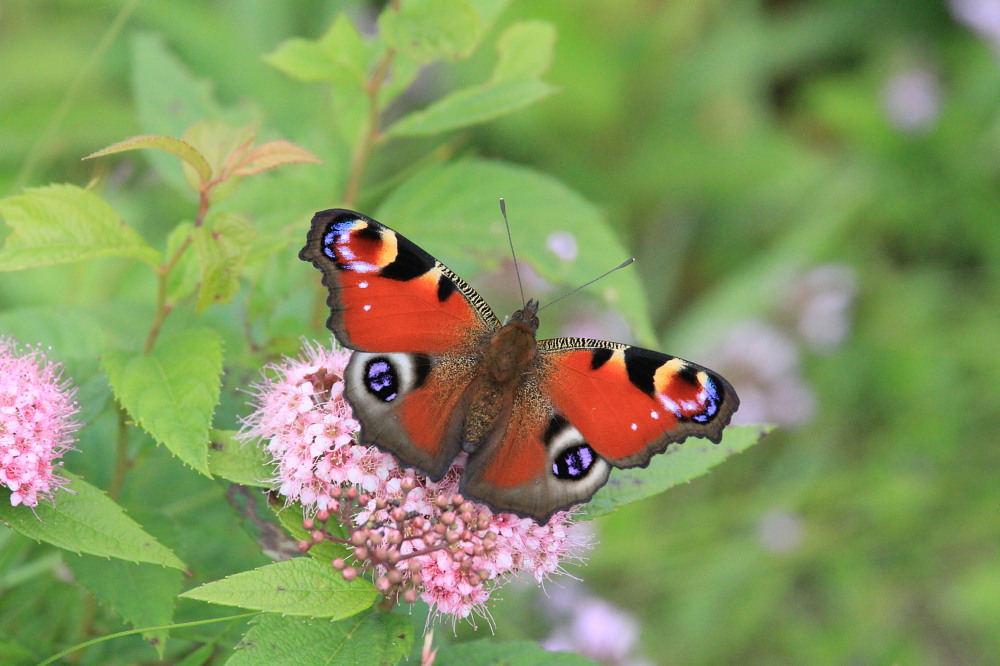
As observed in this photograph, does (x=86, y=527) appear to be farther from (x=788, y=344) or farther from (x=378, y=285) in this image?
(x=788, y=344)

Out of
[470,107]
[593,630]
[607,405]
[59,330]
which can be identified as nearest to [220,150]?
[59,330]

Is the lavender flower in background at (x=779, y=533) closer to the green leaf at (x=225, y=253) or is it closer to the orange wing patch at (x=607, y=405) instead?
the orange wing patch at (x=607, y=405)

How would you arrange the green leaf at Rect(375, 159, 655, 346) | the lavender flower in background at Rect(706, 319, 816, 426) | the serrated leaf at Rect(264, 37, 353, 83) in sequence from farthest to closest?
the lavender flower in background at Rect(706, 319, 816, 426) → the green leaf at Rect(375, 159, 655, 346) → the serrated leaf at Rect(264, 37, 353, 83)

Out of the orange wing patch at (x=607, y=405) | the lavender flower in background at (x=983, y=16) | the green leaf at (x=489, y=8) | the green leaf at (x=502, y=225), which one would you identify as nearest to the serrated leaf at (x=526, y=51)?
the green leaf at (x=489, y=8)

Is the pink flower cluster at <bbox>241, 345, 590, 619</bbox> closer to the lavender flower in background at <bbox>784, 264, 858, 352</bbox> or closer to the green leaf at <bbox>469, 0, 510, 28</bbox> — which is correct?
the green leaf at <bbox>469, 0, 510, 28</bbox>

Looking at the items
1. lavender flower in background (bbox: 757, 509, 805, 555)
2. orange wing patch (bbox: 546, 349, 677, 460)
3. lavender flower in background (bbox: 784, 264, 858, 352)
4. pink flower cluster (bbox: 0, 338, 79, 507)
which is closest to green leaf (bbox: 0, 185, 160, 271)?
pink flower cluster (bbox: 0, 338, 79, 507)

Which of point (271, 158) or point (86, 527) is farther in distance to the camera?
point (271, 158)

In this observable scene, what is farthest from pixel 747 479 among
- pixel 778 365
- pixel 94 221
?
pixel 94 221
